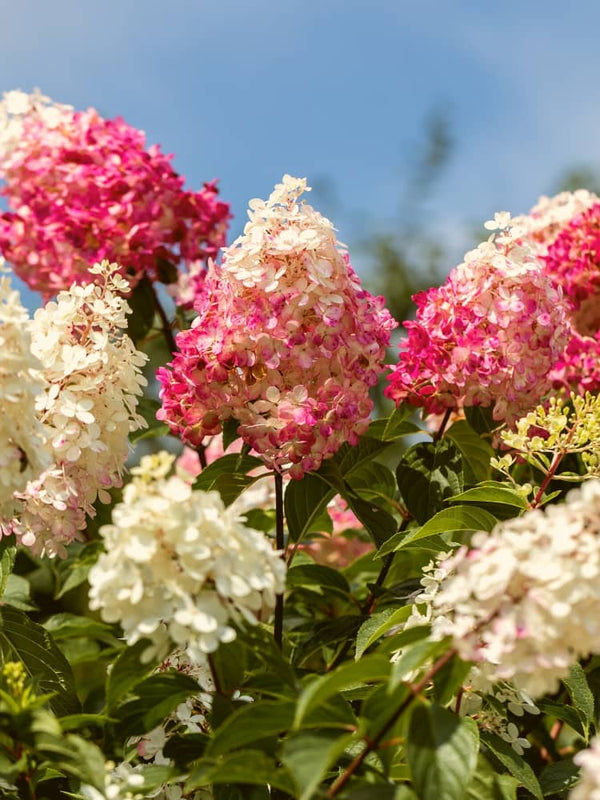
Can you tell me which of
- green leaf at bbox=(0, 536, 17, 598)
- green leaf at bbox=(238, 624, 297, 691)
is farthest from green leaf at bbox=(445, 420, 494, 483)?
green leaf at bbox=(238, 624, 297, 691)

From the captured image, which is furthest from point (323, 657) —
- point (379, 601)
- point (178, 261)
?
point (178, 261)

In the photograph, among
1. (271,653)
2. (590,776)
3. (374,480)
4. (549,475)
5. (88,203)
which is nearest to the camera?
Answer: (590,776)

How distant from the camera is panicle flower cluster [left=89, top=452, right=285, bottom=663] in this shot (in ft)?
3.41

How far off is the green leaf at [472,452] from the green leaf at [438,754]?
107 centimetres

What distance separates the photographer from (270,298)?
1667mm

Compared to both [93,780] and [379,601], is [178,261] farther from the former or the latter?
[93,780]

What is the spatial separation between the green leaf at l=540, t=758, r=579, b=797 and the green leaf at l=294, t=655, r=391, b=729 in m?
0.57

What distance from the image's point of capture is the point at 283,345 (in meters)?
1.67

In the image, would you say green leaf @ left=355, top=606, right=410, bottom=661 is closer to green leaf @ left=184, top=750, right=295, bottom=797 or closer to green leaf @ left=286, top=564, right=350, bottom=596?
green leaf @ left=286, top=564, right=350, bottom=596

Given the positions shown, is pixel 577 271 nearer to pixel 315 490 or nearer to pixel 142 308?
pixel 315 490

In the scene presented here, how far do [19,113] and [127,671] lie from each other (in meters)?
2.19

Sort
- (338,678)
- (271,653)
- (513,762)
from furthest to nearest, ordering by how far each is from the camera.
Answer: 1. (513,762)
2. (271,653)
3. (338,678)

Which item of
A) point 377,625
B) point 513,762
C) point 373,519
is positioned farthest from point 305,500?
point 513,762

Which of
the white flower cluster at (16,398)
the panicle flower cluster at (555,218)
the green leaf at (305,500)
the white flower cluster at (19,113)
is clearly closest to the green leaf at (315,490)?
the green leaf at (305,500)
